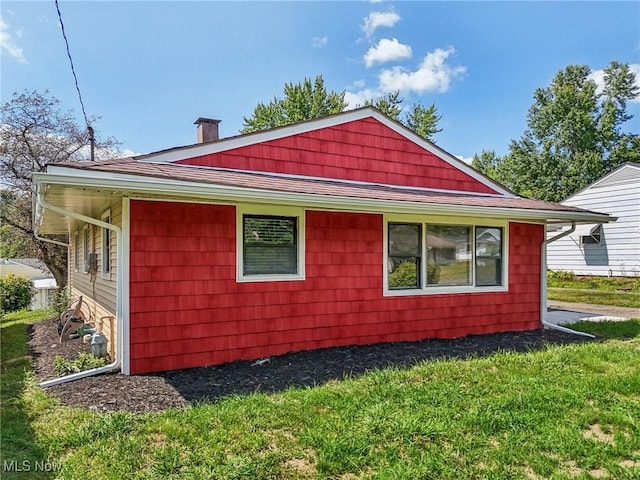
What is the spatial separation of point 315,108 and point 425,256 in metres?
24.6

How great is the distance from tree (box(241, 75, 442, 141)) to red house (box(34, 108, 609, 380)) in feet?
73.6

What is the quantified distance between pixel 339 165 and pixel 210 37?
3.88m

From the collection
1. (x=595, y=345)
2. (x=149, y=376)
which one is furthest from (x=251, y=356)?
(x=595, y=345)

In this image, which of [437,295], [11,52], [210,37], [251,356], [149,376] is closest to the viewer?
[149,376]

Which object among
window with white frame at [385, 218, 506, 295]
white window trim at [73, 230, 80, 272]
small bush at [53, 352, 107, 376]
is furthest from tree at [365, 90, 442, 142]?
small bush at [53, 352, 107, 376]

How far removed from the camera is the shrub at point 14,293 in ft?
53.7

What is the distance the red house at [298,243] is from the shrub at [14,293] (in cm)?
1026

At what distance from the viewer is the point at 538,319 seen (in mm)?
8328

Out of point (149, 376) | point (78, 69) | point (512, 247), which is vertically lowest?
point (149, 376)

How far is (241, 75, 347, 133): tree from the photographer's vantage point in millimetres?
29797

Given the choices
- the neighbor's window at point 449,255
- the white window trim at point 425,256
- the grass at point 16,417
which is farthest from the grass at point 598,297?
the grass at point 16,417

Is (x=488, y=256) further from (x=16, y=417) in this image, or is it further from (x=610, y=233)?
(x=610, y=233)

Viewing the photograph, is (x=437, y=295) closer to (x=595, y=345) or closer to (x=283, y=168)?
(x=595, y=345)

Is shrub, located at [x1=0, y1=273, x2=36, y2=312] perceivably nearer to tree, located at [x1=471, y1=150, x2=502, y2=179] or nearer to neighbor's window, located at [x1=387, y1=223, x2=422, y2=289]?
neighbor's window, located at [x1=387, y1=223, x2=422, y2=289]
